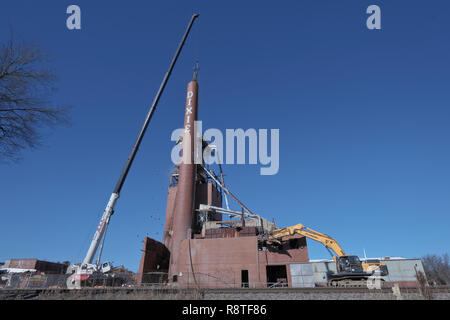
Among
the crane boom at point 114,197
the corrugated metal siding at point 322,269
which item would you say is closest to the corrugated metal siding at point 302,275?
the corrugated metal siding at point 322,269

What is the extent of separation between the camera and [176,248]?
28750 mm

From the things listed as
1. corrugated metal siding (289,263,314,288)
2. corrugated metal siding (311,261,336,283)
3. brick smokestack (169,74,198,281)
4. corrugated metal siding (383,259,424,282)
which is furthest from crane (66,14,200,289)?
corrugated metal siding (383,259,424,282)

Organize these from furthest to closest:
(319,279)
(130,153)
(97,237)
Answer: (319,279) < (130,153) < (97,237)

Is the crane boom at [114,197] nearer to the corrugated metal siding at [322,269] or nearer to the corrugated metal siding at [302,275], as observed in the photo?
the corrugated metal siding at [302,275]

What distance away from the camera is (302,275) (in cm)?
2309

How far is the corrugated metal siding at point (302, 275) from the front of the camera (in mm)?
22625

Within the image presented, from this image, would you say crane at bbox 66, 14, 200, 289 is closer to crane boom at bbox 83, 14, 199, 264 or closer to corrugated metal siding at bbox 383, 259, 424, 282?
crane boom at bbox 83, 14, 199, 264

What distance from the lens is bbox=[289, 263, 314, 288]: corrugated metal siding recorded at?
22.6 m

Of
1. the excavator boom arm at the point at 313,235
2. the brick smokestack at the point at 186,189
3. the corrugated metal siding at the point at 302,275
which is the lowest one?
the corrugated metal siding at the point at 302,275

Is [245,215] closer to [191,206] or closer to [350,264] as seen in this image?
[191,206]

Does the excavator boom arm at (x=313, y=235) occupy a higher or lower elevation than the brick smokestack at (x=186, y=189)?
lower

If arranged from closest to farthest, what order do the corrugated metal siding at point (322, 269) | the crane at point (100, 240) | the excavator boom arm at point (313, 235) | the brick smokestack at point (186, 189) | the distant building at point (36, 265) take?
the crane at point (100, 240)
the excavator boom arm at point (313, 235)
the brick smokestack at point (186, 189)
the corrugated metal siding at point (322, 269)
the distant building at point (36, 265)
